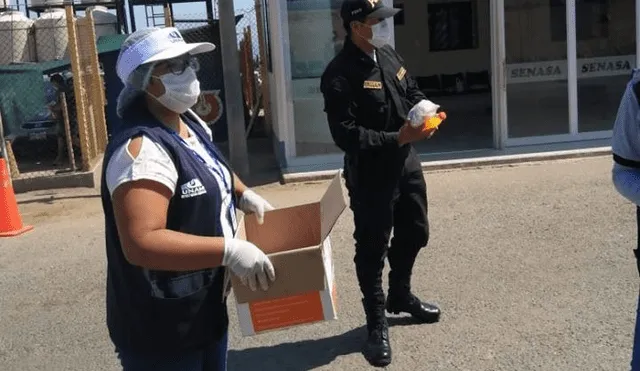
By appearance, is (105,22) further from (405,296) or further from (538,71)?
(405,296)

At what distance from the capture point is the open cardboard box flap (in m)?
2.78

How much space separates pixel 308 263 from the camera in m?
2.81

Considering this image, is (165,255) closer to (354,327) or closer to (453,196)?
(354,327)

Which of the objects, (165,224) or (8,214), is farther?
(8,214)

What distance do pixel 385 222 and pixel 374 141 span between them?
0.49 m

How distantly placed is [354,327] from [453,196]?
139 inches

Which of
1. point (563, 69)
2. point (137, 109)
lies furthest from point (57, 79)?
point (137, 109)

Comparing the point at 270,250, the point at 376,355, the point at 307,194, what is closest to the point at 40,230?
the point at 307,194

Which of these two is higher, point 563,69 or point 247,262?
point 563,69

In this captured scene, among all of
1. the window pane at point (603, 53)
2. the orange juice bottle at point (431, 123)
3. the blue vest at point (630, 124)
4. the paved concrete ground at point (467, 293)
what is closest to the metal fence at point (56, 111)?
the paved concrete ground at point (467, 293)

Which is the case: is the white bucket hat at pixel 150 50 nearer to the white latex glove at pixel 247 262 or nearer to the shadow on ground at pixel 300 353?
the white latex glove at pixel 247 262

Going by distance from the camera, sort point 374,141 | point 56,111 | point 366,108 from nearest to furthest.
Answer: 1. point 374,141
2. point 366,108
3. point 56,111

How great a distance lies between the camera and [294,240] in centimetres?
320

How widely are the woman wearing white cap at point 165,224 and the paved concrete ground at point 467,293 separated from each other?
1.97 meters
